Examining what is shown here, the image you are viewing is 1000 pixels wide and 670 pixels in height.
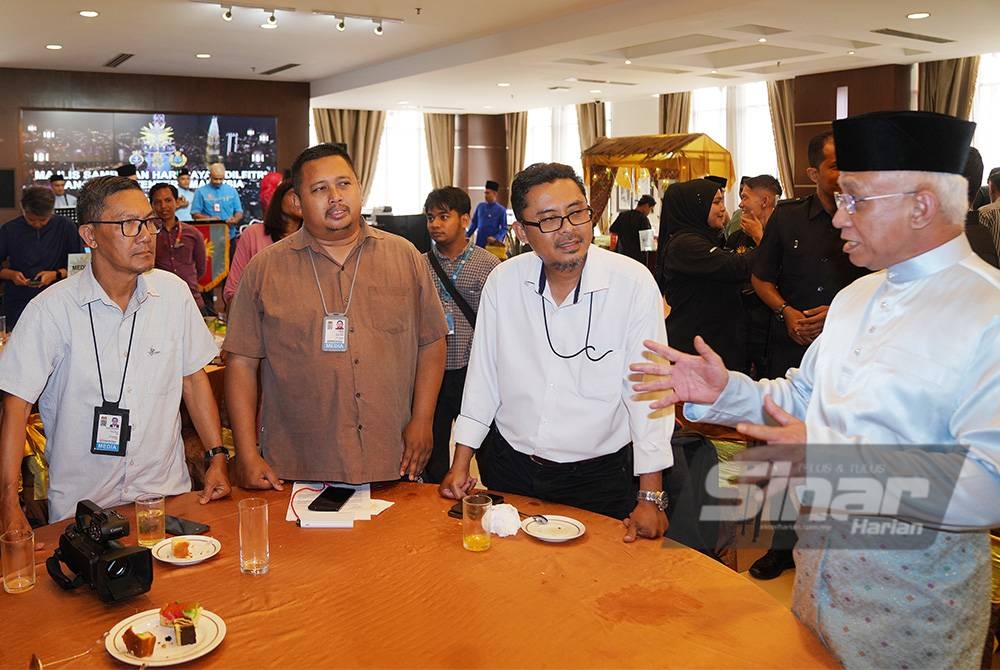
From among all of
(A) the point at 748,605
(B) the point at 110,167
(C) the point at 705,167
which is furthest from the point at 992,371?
(B) the point at 110,167

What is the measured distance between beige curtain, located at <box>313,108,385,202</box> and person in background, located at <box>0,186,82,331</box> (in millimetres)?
11307

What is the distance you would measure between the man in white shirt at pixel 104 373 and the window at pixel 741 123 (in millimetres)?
13169

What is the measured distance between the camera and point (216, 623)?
172 centimetres

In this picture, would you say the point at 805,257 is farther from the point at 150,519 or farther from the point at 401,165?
the point at 401,165

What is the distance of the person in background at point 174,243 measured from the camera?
647cm

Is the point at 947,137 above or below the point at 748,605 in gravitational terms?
above

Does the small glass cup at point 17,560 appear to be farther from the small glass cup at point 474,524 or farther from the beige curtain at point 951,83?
the beige curtain at point 951,83

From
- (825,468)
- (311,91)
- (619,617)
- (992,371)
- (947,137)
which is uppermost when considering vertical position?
(311,91)

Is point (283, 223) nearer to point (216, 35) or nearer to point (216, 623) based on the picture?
point (216, 623)

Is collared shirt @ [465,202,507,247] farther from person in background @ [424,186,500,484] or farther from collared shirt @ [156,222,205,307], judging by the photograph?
person in background @ [424,186,500,484]

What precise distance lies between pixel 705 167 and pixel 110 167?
9.04 meters

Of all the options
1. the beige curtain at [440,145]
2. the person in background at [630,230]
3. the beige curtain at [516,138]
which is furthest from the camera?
the beige curtain at [440,145]

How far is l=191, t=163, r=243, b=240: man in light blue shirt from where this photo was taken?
13070mm

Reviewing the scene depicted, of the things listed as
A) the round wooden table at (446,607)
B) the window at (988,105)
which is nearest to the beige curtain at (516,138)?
the window at (988,105)
